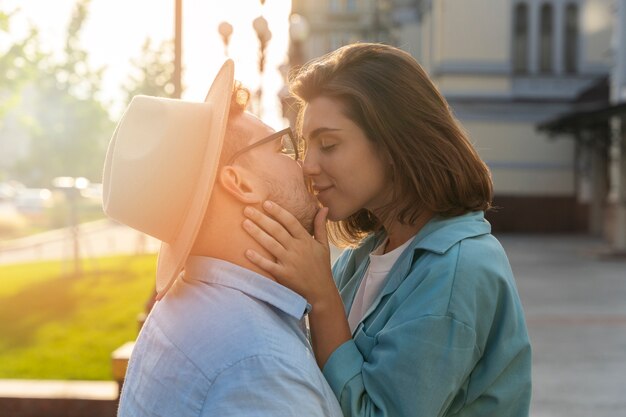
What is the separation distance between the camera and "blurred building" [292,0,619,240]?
32.0 metres

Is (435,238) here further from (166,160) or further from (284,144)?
(166,160)

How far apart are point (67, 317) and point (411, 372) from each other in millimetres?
10638

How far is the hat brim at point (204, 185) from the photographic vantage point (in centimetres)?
176

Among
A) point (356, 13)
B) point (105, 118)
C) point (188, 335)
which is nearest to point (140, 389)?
point (188, 335)

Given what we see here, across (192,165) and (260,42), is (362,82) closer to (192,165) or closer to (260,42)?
(192,165)

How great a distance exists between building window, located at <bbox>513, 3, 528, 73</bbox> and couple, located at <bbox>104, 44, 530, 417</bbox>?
3210cm

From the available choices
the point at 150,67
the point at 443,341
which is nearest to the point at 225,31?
the point at 443,341

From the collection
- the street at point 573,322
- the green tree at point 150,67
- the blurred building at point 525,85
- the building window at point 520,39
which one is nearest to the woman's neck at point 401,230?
the street at point 573,322

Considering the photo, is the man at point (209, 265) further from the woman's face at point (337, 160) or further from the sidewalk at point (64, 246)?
the sidewalk at point (64, 246)

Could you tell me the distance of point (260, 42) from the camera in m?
15.8

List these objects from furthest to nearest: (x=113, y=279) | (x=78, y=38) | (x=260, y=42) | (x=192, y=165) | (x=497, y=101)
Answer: (x=78, y=38) → (x=497, y=101) → (x=113, y=279) → (x=260, y=42) → (x=192, y=165)

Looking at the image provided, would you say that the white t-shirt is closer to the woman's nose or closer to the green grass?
the woman's nose

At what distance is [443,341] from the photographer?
6.45 ft

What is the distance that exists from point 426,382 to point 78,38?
5146 centimetres
